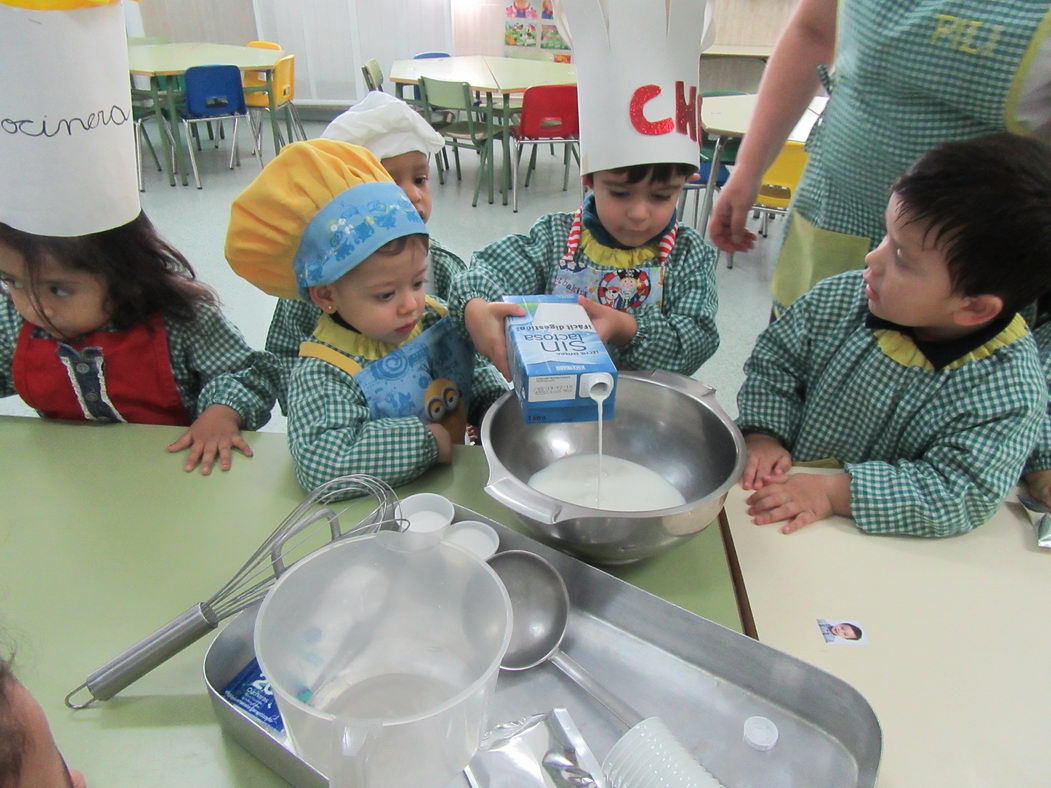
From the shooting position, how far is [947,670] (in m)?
0.63

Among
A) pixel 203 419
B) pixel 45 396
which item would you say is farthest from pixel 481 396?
pixel 45 396

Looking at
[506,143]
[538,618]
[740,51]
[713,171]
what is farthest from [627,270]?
[740,51]

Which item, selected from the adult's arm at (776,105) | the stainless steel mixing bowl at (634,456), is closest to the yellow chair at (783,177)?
the adult's arm at (776,105)

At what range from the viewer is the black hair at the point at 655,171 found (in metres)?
0.97

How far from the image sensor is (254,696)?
565mm

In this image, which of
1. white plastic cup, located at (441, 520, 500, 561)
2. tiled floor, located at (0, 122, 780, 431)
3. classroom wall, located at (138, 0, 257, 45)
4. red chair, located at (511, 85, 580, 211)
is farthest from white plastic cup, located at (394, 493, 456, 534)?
classroom wall, located at (138, 0, 257, 45)

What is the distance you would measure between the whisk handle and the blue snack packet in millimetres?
54

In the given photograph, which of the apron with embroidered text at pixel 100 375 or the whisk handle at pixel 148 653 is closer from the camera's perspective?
the whisk handle at pixel 148 653

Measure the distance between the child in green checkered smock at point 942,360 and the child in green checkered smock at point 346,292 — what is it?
471 millimetres

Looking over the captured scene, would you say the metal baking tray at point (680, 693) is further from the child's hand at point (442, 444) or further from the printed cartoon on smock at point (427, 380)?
the printed cartoon on smock at point (427, 380)

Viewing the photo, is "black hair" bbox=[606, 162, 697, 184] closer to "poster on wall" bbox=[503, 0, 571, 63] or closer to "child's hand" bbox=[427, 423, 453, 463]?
"child's hand" bbox=[427, 423, 453, 463]

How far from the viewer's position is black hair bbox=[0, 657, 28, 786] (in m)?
0.35

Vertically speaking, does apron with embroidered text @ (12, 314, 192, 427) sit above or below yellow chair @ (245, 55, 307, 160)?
below

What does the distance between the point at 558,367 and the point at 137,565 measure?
0.49 metres
